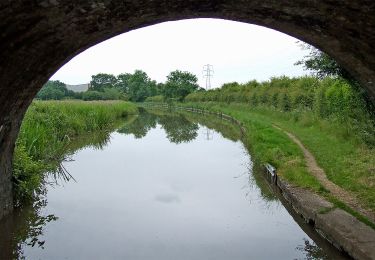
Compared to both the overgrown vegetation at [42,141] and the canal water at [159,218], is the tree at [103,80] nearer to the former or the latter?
the overgrown vegetation at [42,141]

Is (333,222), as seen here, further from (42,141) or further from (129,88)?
(129,88)

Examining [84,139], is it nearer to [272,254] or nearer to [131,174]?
[131,174]

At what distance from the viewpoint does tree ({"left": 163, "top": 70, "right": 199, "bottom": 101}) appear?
63.5 meters

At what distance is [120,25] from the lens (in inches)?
129

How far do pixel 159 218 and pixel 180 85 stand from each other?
187 feet

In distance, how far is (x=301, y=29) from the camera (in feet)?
11.1

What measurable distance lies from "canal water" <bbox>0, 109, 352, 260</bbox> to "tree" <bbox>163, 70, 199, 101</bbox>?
169ft

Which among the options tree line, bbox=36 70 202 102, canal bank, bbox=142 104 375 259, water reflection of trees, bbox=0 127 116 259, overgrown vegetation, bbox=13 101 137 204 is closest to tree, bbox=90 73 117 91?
tree line, bbox=36 70 202 102

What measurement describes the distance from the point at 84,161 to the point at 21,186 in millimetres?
5988

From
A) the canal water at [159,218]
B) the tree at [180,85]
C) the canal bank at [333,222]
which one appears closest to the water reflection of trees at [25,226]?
the canal water at [159,218]

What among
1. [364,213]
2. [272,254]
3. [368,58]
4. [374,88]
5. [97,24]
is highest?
[97,24]

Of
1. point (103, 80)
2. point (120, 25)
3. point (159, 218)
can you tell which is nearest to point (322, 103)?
point (159, 218)

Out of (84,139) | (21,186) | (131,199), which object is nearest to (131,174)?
(131,199)

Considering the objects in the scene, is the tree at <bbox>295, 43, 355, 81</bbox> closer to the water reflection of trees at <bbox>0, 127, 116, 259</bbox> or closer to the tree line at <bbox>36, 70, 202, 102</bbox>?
the water reflection of trees at <bbox>0, 127, 116, 259</bbox>
